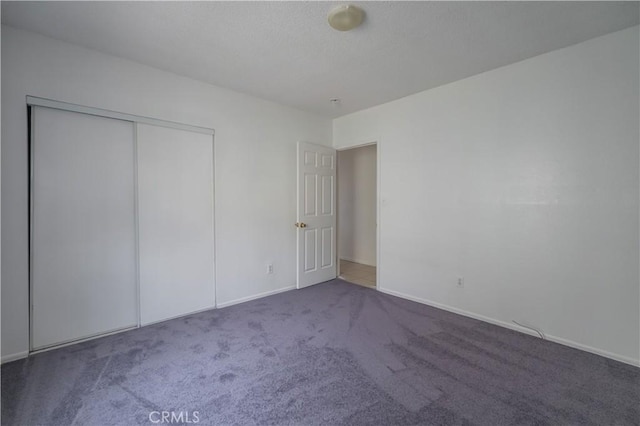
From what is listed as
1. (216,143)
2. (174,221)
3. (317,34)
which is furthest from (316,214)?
(317,34)

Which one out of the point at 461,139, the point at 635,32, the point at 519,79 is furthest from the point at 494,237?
the point at 635,32

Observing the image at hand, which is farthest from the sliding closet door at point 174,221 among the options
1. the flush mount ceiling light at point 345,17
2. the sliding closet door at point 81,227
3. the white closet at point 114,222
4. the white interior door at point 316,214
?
the flush mount ceiling light at point 345,17

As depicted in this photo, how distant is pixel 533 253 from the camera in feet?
8.52

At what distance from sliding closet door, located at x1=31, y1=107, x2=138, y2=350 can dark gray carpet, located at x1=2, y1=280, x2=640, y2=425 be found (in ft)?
0.89

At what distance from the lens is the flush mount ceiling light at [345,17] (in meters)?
1.90

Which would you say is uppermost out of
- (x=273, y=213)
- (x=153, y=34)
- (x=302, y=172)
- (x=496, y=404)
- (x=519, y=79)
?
(x=153, y=34)

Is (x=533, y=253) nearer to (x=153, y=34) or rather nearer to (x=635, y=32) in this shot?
(x=635, y=32)

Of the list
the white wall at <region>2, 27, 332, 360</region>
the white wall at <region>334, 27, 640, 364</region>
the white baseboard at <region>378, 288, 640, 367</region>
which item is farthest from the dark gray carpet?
the white wall at <region>2, 27, 332, 360</region>

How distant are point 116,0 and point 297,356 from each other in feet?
9.39

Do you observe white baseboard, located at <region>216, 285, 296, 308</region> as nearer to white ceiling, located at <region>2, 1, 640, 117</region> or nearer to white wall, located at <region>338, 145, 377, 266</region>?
white wall, located at <region>338, 145, 377, 266</region>

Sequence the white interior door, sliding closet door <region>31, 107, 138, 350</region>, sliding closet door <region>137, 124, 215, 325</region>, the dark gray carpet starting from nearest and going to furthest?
the dark gray carpet, sliding closet door <region>31, 107, 138, 350</region>, sliding closet door <region>137, 124, 215, 325</region>, the white interior door

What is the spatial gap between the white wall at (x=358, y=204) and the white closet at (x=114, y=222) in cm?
322

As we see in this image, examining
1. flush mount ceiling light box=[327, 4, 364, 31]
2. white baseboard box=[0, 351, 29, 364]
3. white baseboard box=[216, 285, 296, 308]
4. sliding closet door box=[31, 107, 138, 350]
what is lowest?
white baseboard box=[0, 351, 29, 364]

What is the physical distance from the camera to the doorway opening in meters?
5.61
